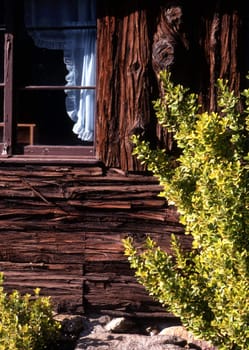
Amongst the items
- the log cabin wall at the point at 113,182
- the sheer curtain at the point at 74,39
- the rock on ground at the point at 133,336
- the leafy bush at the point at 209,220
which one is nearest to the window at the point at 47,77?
the sheer curtain at the point at 74,39

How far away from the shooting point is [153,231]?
5398 millimetres

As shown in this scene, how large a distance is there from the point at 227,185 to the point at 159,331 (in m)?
1.93

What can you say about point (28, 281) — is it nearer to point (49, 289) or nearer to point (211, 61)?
point (49, 289)

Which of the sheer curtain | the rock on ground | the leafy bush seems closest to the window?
the sheer curtain

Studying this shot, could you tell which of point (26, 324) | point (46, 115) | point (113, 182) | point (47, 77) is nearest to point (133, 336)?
point (26, 324)

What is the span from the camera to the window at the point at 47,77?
217 inches

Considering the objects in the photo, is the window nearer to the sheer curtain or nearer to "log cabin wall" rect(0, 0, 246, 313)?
the sheer curtain

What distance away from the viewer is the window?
5504 mm

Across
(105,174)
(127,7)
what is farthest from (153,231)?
(127,7)

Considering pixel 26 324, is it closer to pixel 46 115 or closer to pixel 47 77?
pixel 46 115

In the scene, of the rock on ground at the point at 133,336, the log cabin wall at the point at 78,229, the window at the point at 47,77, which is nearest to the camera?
the rock on ground at the point at 133,336

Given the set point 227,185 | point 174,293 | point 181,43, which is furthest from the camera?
point 181,43

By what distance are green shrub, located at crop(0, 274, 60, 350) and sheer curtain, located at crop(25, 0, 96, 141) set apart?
139cm

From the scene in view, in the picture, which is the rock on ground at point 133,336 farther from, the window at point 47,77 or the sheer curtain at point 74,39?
the sheer curtain at point 74,39
